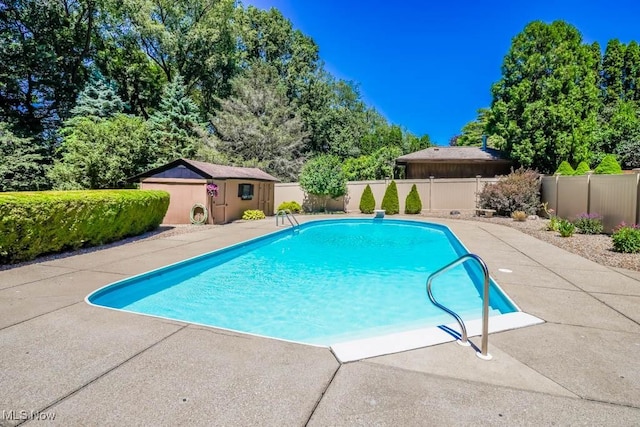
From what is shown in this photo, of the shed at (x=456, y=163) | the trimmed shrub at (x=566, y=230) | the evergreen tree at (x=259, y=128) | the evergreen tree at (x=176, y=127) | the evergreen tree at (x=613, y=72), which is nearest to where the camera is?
the trimmed shrub at (x=566, y=230)

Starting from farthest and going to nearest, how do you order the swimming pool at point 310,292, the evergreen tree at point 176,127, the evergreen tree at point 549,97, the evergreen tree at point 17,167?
the evergreen tree at point 176,127, the evergreen tree at point 549,97, the evergreen tree at point 17,167, the swimming pool at point 310,292

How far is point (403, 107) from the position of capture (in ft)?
144

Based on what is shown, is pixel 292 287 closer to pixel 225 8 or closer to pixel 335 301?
pixel 335 301

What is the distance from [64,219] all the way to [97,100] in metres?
14.7

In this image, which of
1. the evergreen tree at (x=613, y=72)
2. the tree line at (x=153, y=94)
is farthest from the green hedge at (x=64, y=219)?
the evergreen tree at (x=613, y=72)

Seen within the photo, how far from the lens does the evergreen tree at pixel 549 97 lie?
625 inches

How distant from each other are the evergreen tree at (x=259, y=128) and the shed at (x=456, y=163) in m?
7.91

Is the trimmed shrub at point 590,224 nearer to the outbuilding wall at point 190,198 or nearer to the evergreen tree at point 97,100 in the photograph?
the outbuilding wall at point 190,198

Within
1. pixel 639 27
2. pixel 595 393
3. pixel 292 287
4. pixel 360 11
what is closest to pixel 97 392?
pixel 595 393

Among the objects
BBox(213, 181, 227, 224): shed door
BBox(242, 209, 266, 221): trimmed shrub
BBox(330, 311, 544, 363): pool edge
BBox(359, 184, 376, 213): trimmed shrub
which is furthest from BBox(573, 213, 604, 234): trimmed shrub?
BBox(213, 181, 227, 224): shed door

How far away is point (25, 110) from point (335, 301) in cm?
2376

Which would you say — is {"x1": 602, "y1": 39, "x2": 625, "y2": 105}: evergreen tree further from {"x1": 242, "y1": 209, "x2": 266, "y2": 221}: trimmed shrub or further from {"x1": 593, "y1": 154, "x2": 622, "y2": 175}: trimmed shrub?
{"x1": 242, "y1": 209, "x2": 266, "y2": 221}: trimmed shrub

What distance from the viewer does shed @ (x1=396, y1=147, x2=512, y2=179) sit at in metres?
19.8

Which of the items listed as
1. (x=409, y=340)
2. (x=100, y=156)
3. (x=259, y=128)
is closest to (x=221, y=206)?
(x=100, y=156)
